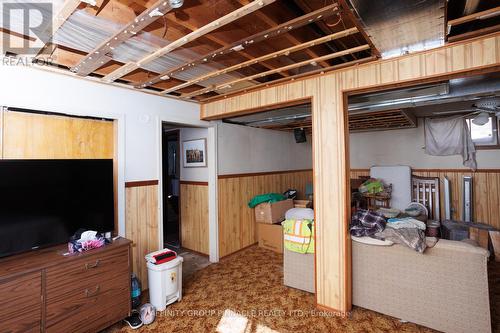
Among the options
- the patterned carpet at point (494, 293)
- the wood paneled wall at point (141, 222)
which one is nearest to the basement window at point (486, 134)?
the patterned carpet at point (494, 293)

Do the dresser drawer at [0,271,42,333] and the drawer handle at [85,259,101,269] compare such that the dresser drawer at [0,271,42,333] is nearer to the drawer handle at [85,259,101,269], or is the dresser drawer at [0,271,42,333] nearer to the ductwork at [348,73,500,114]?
the drawer handle at [85,259,101,269]

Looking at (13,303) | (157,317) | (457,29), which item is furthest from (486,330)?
(13,303)

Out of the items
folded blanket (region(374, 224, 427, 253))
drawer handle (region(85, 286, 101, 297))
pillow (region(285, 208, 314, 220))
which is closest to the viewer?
drawer handle (region(85, 286, 101, 297))

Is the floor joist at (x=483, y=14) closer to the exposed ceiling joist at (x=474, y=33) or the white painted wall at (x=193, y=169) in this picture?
the exposed ceiling joist at (x=474, y=33)

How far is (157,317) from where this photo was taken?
252cm

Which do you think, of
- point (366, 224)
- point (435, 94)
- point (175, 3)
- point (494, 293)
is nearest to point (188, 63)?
point (175, 3)

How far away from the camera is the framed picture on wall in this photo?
4.05m

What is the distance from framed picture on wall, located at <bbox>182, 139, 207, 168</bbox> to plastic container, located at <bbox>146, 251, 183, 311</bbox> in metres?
1.75

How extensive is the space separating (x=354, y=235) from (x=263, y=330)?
1240 millimetres

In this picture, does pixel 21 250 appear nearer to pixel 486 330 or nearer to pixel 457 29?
pixel 486 330

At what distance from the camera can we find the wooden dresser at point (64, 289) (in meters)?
1.77

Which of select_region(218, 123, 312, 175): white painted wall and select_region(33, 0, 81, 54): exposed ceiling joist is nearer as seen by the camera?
select_region(33, 0, 81, 54): exposed ceiling joist

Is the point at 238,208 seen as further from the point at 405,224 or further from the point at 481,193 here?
the point at 481,193

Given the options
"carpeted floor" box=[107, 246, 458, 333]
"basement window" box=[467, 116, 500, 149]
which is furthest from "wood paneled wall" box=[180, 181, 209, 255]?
"basement window" box=[467, 116, 500, 149]
